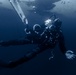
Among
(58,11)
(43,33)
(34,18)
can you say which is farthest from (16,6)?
(43,33)

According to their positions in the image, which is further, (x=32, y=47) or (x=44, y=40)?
(x=32, y=47)

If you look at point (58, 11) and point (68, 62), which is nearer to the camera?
point (68, 62)

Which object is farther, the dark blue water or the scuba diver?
the dark blue water

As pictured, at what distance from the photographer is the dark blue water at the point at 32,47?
21.8 feet

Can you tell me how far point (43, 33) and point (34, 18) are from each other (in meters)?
3.58

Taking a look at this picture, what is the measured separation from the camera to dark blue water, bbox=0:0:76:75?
6655 millimetres

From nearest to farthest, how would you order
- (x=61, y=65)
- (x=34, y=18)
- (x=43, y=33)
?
(x=43, y=33) < (x=61, y=65) < (x=34, y=18)

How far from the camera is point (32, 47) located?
756cm

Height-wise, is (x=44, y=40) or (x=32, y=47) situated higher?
(x=44, y=40)

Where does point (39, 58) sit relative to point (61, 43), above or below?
below

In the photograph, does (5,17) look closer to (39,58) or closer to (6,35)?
(6,35)

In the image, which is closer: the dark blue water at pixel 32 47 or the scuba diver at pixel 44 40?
the scuba diver at pixel 44 40

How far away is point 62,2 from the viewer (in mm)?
9320

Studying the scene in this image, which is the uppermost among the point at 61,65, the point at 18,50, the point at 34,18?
the point at 34,18
